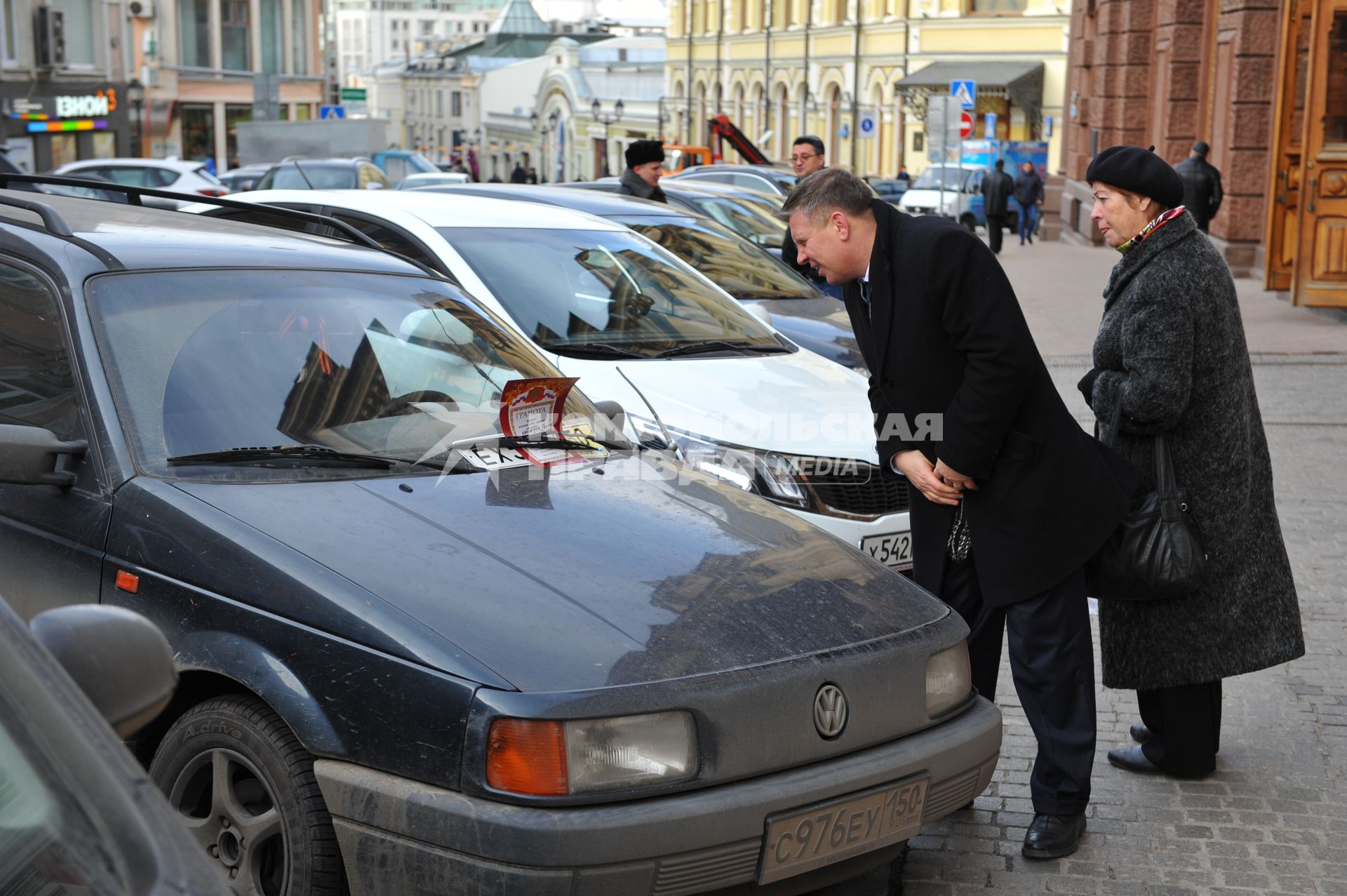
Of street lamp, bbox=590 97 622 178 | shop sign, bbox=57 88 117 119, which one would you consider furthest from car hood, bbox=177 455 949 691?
street lamp, bbox=590 97 622 178

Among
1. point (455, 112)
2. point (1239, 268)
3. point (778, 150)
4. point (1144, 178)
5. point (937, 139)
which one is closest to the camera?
point (1144, 178)

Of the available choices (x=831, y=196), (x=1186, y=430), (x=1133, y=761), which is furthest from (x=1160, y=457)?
(x=831, y=196)

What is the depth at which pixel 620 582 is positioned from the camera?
3416 millimetres

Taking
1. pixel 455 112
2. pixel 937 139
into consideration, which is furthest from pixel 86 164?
pixel 455 112

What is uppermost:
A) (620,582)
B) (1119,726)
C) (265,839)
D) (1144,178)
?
(1144,178)

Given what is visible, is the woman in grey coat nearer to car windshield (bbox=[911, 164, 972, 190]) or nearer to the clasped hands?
the clasped hands

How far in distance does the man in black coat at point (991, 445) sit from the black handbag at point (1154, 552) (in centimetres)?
9

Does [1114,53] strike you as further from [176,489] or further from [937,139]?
[176,489]

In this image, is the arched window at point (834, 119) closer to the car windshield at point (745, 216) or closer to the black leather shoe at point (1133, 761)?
the car windshield at point (745, 216)

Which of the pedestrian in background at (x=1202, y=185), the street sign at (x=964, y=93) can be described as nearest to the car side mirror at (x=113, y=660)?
the pedestrian in background at (x=1202, y=185)

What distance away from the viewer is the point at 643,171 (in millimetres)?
11367

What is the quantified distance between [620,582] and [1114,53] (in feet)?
86.1

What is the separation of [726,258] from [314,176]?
17.3m

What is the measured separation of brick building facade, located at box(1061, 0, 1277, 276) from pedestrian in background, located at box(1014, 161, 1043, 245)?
0.66m
